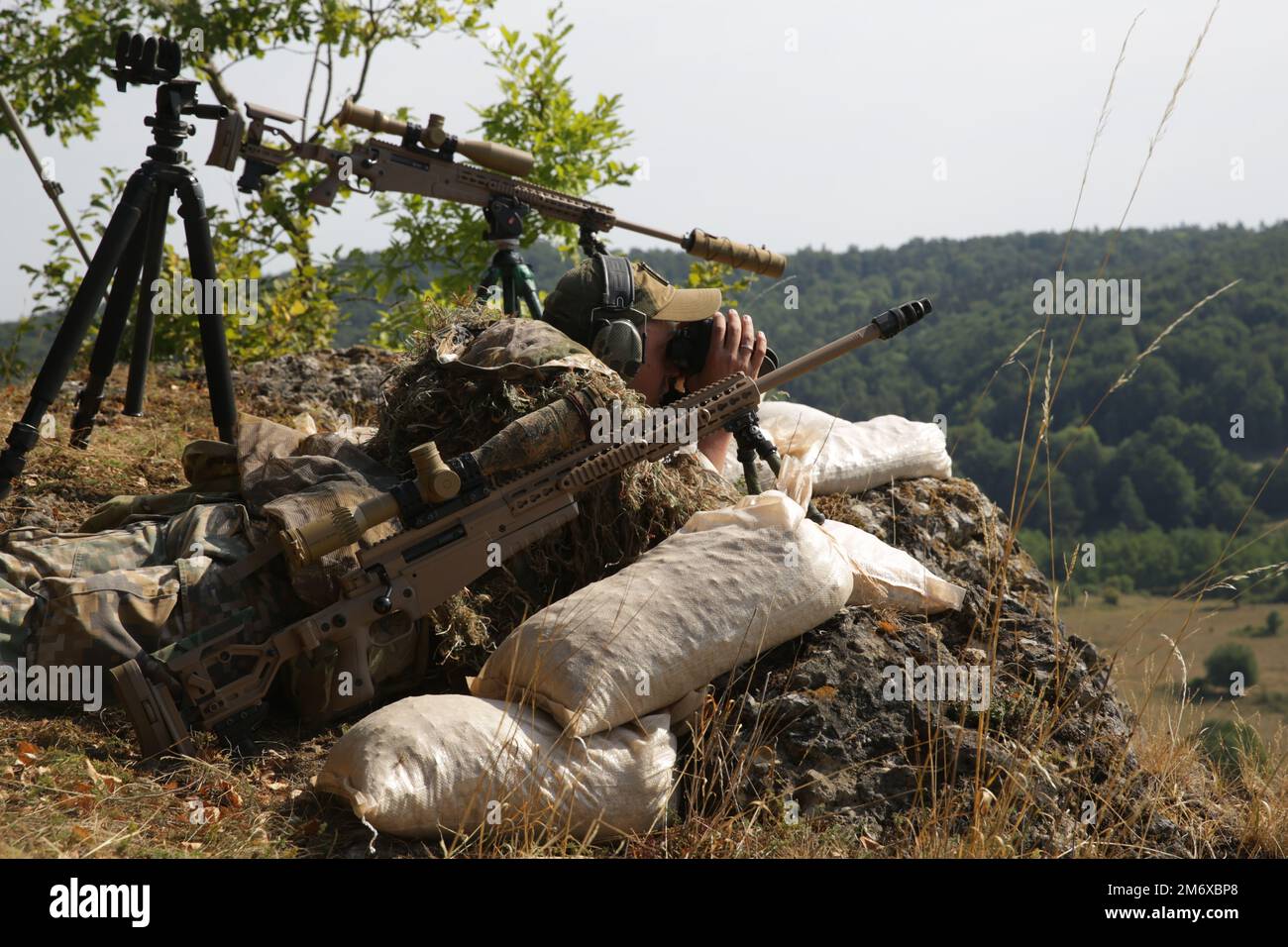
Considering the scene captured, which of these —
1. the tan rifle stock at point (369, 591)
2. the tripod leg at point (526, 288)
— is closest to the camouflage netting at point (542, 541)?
the tan rifle stock at point (369, 591)

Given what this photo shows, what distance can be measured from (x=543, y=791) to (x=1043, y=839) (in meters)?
1.33

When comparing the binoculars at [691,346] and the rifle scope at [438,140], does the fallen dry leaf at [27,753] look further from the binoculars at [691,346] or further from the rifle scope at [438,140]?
the rifle scope at [438,140]

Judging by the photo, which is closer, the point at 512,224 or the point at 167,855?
the point at 167,855

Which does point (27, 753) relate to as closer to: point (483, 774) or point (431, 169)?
point (483, 774)

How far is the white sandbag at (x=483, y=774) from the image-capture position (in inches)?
109

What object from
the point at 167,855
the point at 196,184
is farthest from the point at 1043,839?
the point at 196,184

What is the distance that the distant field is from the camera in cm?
319

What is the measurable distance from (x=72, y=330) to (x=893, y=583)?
3115mm

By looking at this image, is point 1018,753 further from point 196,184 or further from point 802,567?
point 196,184

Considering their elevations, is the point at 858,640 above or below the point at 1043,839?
above

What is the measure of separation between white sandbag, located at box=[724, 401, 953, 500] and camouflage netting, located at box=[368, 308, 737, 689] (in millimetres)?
819

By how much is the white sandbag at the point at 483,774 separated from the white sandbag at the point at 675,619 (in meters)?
0.09
